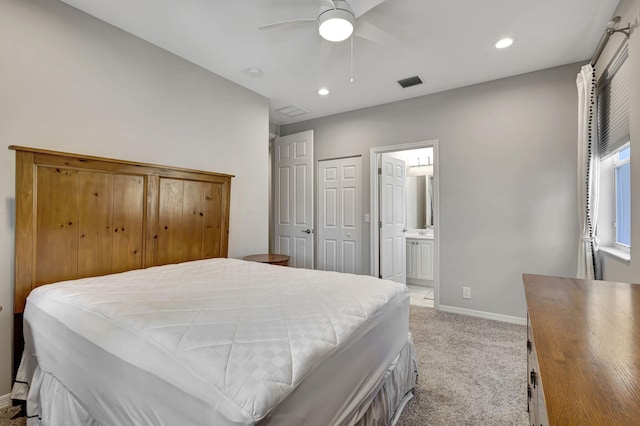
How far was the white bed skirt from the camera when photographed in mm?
1340

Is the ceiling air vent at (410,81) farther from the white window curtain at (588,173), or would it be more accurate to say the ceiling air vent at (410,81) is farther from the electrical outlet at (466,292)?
the electrical outlet at (466,292)

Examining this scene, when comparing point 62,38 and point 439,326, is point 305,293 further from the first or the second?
point 62,38

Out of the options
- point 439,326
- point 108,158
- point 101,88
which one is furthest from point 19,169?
point 439,326

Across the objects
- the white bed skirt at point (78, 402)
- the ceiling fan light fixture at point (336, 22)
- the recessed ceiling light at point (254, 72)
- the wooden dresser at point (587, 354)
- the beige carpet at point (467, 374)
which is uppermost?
the recessed ceiling light at point (254, 72)

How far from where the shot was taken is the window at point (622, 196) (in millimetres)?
2141

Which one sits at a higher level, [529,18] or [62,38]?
[529,18]

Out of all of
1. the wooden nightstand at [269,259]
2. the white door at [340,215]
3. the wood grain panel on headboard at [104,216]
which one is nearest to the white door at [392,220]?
the white door at [340,215]

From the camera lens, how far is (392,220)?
14.1ft

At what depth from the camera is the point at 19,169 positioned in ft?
5.78

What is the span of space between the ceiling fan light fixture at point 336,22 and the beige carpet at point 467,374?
244cm

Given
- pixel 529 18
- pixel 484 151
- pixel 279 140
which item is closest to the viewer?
pixel 529 18

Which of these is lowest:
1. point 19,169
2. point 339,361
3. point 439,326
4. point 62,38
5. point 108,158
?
point 439,326

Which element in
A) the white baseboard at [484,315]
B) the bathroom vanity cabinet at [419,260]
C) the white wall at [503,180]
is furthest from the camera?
the bathroom vanity cabinet at [419,260]

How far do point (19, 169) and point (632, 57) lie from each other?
148 inches
